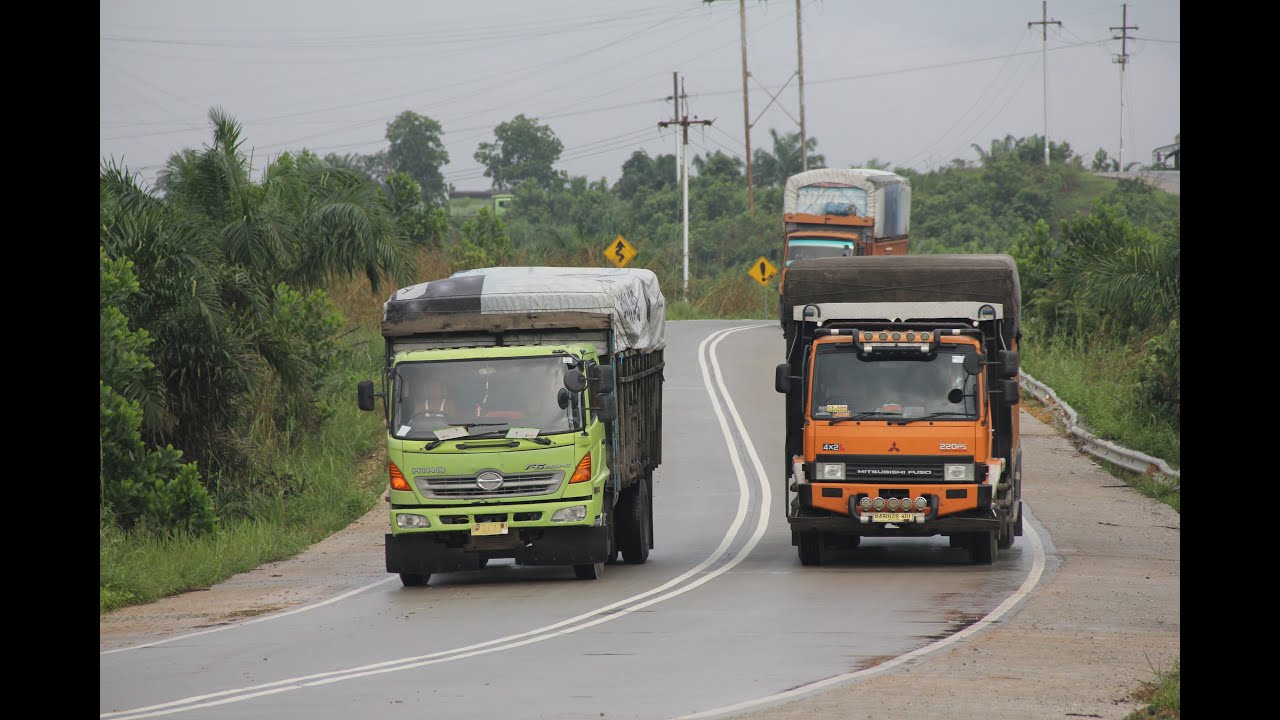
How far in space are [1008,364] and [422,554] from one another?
22.5ft

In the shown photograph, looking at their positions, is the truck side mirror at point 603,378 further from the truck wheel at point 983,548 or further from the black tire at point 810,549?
the truck wheel at point 983,548

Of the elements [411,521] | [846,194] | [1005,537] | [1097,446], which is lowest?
[1005,537]

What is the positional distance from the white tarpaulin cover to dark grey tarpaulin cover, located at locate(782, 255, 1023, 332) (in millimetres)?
29528

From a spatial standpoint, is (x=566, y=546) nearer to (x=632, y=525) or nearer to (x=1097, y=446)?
(x=632, y=525)

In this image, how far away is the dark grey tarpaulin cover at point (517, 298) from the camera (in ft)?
59.8

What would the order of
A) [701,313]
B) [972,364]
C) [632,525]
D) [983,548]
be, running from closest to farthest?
[972,364] < [983,548] < [632,525] < [701,313]

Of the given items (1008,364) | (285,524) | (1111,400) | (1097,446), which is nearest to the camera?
(1008,364)

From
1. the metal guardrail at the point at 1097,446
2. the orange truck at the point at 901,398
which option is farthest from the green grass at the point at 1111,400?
the orange truck at the point at 901,398

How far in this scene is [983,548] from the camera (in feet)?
62.2

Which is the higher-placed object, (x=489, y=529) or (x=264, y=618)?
(x=489, y=529)

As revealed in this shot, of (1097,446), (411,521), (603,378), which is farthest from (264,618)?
(1097,446)

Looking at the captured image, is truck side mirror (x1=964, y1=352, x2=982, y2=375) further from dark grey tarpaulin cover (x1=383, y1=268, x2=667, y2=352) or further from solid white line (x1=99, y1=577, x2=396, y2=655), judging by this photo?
solid white line (x1=99, y1=577, x2=396, y2=655)

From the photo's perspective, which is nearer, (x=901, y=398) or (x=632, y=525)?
(x=901, y=398)

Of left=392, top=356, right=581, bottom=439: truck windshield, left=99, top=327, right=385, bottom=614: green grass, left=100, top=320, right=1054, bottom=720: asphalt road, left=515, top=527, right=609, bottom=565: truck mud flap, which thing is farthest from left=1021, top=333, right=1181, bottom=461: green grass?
left=392, top=356, right=581, bottom=439: truck windshield
